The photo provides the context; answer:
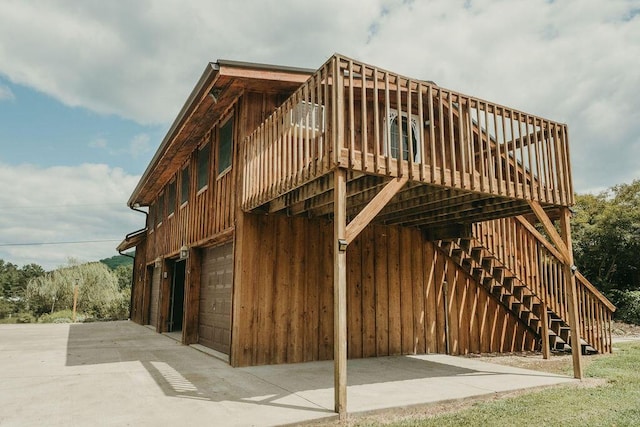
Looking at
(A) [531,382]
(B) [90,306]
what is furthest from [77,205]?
(A) [531,382]

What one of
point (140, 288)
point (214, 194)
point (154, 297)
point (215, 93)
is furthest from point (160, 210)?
point (215, 93)

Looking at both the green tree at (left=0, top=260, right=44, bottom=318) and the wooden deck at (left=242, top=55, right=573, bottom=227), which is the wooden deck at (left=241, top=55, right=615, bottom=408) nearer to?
the wooden deck at (left=242, top=55, right=573, bottom=227)

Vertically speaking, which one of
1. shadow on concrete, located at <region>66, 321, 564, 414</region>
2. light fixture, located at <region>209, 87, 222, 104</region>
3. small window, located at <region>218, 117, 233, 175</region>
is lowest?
shadow on concrete, located at <region>66, 321, 564, 414</region>

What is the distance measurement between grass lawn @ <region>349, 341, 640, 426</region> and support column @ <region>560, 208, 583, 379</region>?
28 cm

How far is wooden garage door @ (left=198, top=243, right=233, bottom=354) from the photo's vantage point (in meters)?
8.43

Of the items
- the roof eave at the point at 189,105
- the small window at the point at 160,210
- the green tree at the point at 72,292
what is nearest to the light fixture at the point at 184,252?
the roof eave at the point at 189,105

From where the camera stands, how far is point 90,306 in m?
31.1

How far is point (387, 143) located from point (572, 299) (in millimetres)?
4065

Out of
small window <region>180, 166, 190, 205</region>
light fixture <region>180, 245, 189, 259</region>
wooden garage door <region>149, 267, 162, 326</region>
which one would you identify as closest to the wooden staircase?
light fixture <region>180, 245, 189, 259</region>

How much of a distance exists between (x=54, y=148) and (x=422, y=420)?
28098 mm

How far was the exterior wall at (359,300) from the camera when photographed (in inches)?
288

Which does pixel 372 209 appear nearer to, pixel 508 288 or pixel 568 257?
pixel 568 257

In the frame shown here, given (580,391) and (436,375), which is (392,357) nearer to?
(436,375)

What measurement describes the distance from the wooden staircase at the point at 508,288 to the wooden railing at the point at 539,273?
135 millimetres
